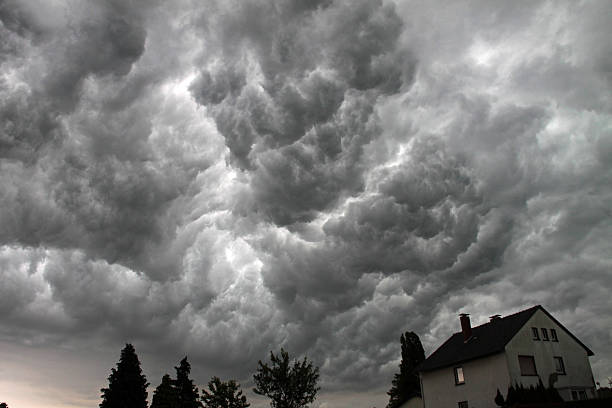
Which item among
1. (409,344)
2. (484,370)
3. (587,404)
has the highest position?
(409,344)

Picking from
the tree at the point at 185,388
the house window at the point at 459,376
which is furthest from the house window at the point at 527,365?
the tree at the point at 185,388

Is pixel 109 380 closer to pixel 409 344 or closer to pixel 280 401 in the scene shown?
pixel 280 401

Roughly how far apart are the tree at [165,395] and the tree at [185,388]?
679 mm

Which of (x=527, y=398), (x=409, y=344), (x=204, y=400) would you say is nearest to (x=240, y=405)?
(x=204, y=400)

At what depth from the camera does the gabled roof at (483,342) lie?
43.6 meters

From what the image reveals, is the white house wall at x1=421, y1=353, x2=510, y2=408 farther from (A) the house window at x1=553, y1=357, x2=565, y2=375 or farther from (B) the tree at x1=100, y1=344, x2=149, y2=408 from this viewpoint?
(B) the tree at x1=100, y1=344, x2=149, y2=408

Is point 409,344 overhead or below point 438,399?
overhead

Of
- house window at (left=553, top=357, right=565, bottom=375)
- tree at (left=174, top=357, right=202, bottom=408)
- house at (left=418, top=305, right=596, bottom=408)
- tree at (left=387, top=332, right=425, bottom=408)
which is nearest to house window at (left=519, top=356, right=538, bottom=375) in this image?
house at (left=418, top=305, right=596, bottom=408)

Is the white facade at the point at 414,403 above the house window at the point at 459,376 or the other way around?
the other way around

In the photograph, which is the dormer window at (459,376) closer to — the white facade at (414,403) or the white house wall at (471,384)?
the white house wall at (471,384)

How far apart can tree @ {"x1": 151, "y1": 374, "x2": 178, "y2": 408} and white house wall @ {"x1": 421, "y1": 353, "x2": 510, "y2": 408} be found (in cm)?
3364

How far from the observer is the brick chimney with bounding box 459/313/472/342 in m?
51.1

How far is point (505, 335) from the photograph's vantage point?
4384cm

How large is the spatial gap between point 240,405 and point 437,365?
25467mm
